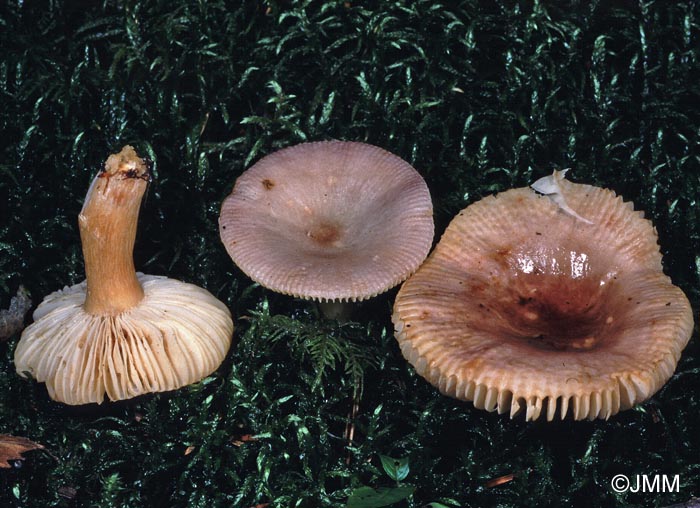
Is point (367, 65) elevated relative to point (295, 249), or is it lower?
elevated

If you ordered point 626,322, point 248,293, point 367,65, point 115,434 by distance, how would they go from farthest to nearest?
point 367,65, point 248,293, point 115,434, point 626,322

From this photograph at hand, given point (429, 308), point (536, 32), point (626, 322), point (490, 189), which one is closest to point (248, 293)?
point (429, 308)

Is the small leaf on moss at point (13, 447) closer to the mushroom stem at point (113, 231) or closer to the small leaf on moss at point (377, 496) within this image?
the mushroom stem at point (113, 231)

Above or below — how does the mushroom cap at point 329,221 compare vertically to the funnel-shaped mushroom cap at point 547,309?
above

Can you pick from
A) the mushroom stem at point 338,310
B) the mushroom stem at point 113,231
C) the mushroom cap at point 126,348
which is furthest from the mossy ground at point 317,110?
the mushroom stem at point 113,231

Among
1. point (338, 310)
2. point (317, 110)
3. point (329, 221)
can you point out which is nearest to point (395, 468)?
point (338, 310)

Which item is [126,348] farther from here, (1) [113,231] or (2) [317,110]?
(2) [317,110]

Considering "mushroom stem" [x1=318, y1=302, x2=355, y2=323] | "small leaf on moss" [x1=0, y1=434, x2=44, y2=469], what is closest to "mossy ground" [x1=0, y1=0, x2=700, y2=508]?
"mushroom stem" [x1=318, y1=302, x2=355, y2=323]

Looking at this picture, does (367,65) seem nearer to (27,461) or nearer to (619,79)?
(619,79)

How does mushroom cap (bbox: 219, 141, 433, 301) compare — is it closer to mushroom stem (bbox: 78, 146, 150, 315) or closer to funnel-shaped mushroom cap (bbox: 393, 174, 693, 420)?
funnel-shaped mushroom cap (bbox: 393, 174, 693, 420)
